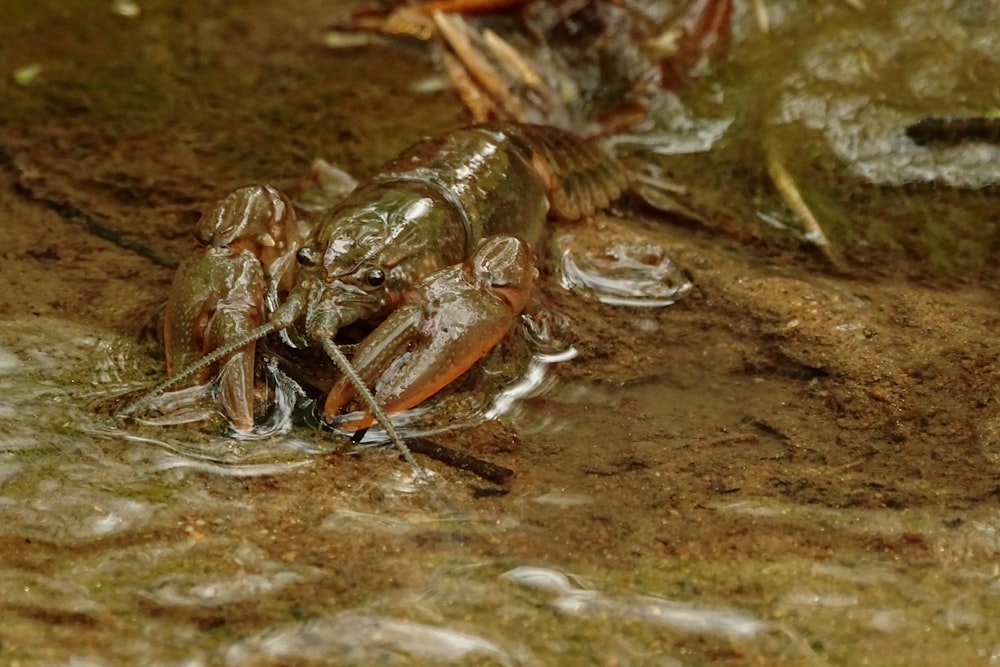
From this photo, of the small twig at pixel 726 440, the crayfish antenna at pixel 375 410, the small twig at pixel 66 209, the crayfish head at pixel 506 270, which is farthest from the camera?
the small twig at pixel 66 209

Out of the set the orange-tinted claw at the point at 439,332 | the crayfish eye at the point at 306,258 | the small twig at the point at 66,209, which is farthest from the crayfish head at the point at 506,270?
the small twig at the point at 66,209

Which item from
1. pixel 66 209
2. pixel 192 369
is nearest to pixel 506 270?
pixel 192 369

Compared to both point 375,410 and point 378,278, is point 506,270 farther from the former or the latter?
point 375,410

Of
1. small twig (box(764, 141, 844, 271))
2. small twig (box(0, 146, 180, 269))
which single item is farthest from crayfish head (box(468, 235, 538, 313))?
small twig (box(764, 141, 844, 271))

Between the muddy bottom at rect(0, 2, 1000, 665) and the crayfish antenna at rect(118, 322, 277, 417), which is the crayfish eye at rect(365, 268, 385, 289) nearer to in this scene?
the crayfish antenna at rect(118, 322, 277, 417)

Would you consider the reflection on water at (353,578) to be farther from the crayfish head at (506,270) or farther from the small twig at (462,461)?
the crayfish head at (506,270)

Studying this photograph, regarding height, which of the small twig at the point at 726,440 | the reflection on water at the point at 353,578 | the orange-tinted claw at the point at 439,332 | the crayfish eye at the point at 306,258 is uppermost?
the crayfish eye at the point at 306,258
